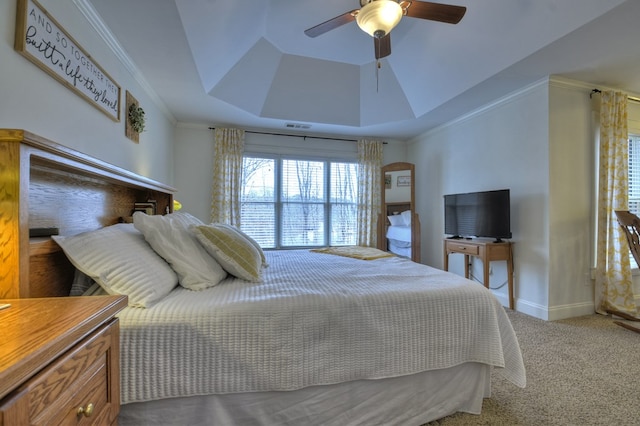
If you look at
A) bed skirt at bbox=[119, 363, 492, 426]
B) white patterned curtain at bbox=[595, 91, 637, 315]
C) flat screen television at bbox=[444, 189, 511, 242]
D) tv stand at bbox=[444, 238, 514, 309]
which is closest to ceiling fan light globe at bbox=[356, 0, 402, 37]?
bed skirt at bbox=[119, 363, 492, 426]

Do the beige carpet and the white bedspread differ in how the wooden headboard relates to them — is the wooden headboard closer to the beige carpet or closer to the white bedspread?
the white bedspread

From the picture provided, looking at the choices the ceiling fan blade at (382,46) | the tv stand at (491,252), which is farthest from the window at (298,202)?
the ceiling fan blade at (382,46)

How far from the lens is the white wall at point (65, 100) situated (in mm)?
1309

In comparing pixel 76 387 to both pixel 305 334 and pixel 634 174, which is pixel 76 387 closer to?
pixel 305 334

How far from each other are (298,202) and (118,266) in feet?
12.1

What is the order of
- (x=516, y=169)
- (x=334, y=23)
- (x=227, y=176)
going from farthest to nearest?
1. (x=227, y=176)
2. (x=516, y=169)
3. (x=334, y=23)

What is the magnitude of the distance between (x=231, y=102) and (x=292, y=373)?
Answer: 127 inches

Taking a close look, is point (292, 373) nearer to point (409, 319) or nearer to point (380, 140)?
point (409, 319)

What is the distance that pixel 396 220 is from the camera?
4.70 meters

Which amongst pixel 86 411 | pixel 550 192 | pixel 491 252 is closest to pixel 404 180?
pixel 491 252

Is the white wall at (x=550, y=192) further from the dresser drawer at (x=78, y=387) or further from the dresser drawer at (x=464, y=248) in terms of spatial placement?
the dresser drawer at (x=78, y=387)

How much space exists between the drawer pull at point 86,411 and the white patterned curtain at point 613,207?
4128mm

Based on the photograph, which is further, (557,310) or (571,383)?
(557,310)

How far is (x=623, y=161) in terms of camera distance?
2.91 m
